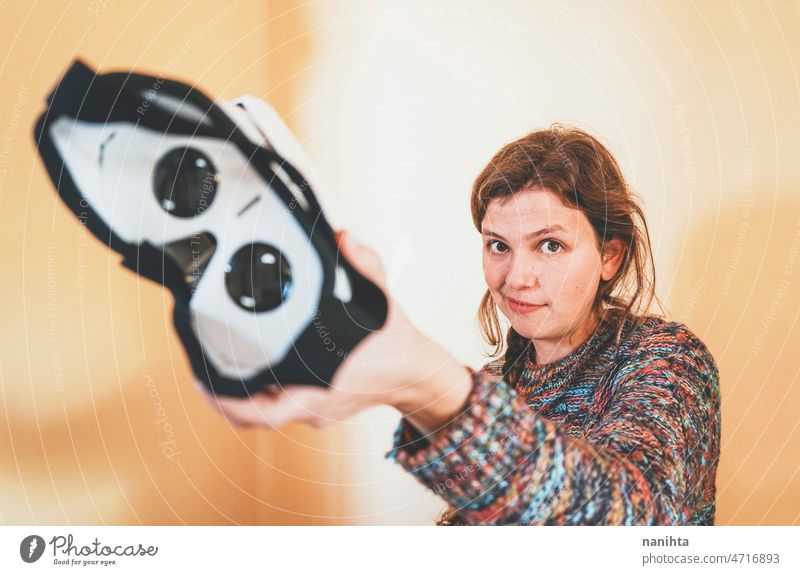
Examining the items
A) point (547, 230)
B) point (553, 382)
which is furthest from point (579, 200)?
point (553, 382)

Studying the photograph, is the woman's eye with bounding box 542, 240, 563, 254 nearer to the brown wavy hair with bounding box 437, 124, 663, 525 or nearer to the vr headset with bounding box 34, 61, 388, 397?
the brown wavy hair with bounding box 437, 124, 663, 525

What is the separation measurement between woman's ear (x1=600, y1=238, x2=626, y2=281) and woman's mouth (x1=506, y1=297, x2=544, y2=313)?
0.21ft

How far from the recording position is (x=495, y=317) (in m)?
0.66

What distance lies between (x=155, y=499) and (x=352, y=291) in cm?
26

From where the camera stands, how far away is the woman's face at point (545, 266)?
621 mm

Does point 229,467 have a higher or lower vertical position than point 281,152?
lower

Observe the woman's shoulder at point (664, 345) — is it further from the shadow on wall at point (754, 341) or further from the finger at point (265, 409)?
the finger at point (265, 409)

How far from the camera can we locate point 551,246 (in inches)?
24.5

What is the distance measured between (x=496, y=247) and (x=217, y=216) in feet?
0.76

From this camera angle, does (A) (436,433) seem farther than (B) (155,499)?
No

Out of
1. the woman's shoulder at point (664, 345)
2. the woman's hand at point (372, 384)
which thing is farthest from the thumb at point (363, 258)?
the woman's shoulder at point (664, 345)
